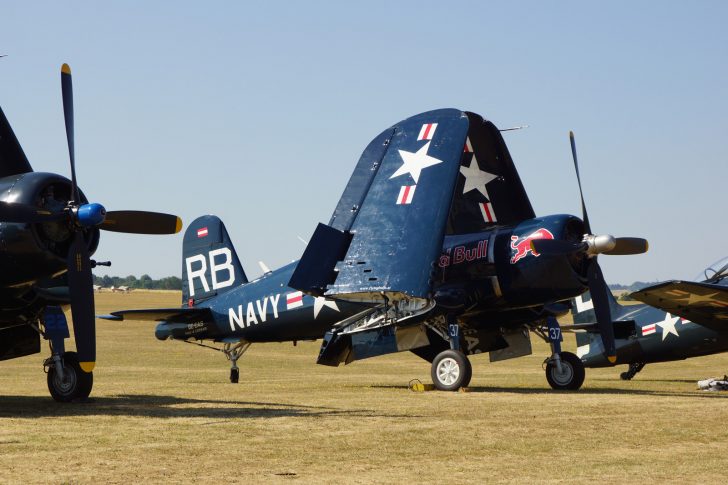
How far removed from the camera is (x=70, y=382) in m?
16.3

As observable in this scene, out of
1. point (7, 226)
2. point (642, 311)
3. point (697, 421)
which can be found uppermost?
point (7, 226)

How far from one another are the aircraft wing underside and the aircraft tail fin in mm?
9937

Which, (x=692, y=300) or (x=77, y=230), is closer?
(x=77, y=230)

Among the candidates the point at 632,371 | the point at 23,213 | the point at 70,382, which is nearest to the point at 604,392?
the point at 632,371

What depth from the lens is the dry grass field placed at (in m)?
9.34

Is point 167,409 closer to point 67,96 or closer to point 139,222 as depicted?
point 139,222

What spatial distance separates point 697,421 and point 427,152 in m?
7.45

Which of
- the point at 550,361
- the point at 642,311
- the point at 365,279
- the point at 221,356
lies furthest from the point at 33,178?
the point at 221,356

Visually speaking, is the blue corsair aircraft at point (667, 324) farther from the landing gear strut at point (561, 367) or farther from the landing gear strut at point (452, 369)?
the landing gear strut at point (452, 369)

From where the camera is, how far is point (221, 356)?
38.5 metres

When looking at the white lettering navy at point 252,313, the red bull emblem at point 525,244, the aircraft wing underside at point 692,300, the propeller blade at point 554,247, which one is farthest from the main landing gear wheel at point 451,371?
the white lettering navy at point 252,313

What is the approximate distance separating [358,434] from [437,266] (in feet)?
20.9

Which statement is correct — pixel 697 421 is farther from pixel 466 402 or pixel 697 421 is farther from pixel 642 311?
pixel 642 311

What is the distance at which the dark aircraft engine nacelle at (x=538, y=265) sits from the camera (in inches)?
765
